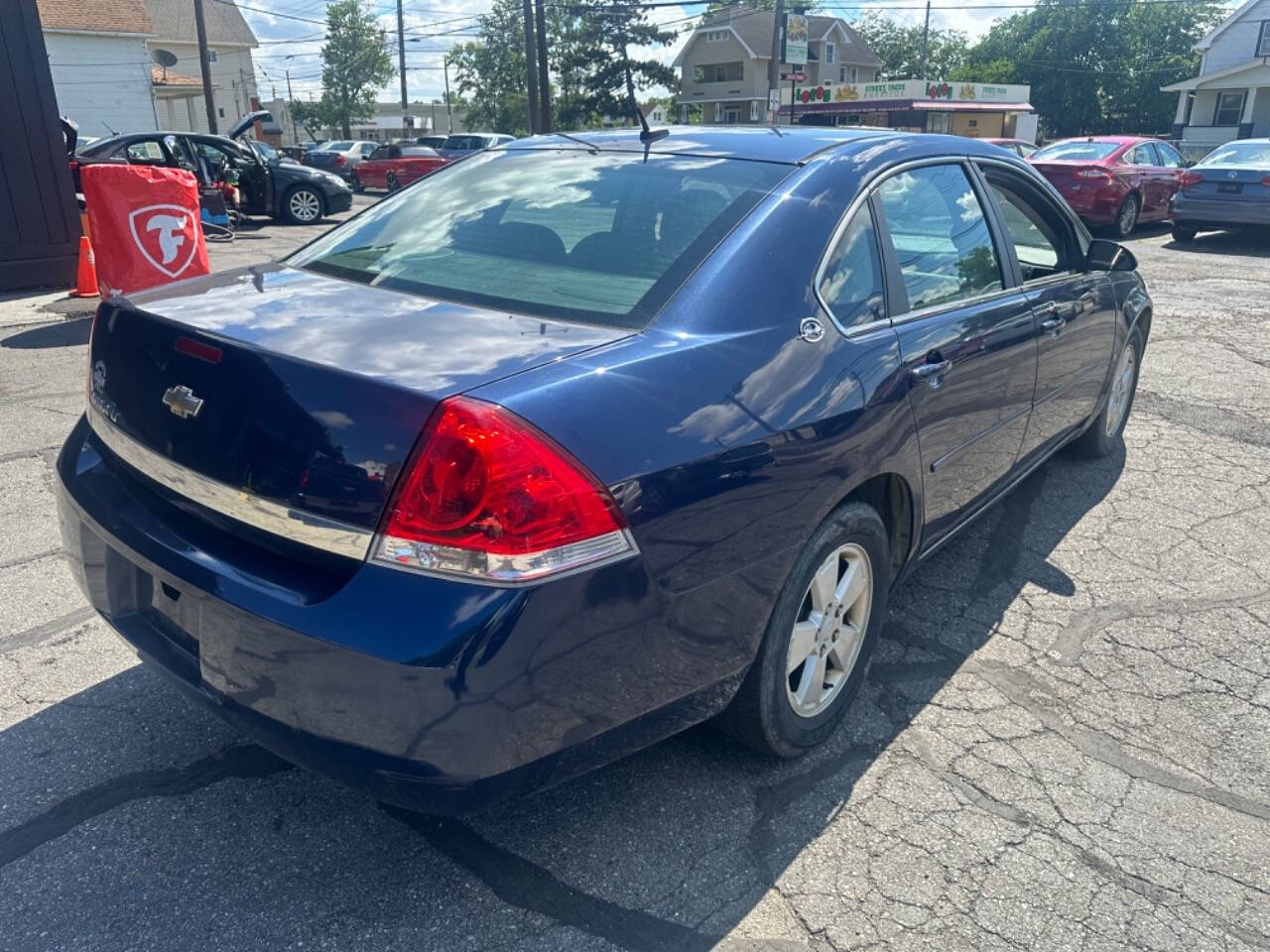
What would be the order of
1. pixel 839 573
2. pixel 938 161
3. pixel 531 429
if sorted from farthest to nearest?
pixel 938 161 → pixel 839 573 → pixel 531 429

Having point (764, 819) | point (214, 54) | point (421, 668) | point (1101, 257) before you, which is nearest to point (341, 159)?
point (1101, 257)

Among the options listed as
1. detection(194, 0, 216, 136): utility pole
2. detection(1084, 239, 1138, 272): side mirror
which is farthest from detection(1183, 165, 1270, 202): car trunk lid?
detection(194, 0, 216, 136): utility pole

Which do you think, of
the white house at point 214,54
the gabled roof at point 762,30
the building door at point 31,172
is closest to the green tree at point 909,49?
the gabled roof at point 762,30

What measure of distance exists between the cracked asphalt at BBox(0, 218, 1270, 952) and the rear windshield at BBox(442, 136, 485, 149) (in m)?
25.7

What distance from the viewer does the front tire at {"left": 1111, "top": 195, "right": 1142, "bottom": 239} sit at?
47.2 feet

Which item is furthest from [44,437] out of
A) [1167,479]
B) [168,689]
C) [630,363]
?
[1167,479]

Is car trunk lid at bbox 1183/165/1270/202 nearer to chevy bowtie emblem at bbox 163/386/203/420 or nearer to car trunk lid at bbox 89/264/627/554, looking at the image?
car trunk lid at bbox 89/264/627/554

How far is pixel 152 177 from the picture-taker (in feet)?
24.6

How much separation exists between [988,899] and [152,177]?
25.0ft

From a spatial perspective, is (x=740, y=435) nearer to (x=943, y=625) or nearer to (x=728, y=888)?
(x=728, y=888)

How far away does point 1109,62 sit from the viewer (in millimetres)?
63906

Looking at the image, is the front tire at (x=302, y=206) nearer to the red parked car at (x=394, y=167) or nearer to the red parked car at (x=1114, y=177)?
the red parked car at (x=394, y=167)

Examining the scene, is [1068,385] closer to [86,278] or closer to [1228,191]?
[86,278]

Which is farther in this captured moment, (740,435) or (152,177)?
(152,177)
